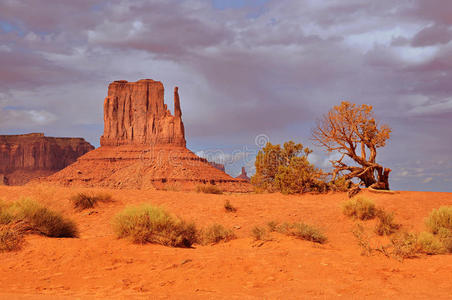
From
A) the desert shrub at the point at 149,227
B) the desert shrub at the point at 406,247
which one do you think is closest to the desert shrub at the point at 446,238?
the desert shrub at the point at 406,247

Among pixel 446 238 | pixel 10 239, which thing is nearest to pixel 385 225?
pixel 446 238

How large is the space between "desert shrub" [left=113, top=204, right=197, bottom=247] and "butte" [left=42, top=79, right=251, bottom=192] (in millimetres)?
50927

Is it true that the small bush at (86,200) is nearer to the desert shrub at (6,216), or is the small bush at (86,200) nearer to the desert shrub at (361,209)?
the desert shrub at (6,216)

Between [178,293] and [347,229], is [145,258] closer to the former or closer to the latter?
[178,293]

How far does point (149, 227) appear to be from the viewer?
9211mm

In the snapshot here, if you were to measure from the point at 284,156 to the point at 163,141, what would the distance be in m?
70.7

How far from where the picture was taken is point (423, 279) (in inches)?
281

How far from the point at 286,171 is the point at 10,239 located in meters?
17.2

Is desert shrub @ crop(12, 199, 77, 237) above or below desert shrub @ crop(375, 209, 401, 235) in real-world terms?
above

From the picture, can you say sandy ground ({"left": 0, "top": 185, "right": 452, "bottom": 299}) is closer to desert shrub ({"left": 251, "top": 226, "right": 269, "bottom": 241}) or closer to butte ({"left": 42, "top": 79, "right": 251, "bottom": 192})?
desert shrub ({"left": 251, "top": 226, "right": 269, "bottom": 241})

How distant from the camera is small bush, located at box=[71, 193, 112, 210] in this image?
57.6 ft

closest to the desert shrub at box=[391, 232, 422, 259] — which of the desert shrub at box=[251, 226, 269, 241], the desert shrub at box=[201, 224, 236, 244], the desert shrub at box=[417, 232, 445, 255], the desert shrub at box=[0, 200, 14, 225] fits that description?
the desert shrub at box=[417, 232, 445, 255]

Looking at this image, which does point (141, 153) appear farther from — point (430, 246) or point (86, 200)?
point (430, 246)

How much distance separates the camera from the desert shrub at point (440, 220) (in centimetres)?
1133
